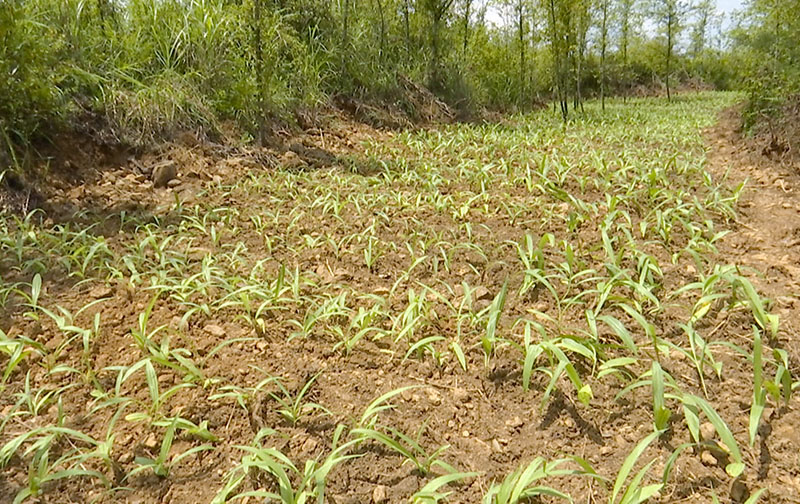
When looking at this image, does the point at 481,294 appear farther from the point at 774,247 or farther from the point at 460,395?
the point at 774,247

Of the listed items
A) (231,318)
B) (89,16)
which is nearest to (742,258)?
(231,318)

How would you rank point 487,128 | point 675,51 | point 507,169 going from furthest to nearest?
1. point 675,51
2. point 487,128
3. point 507,169

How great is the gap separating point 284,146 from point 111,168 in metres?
1.58

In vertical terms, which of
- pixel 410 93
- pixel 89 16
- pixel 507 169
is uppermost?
pixel 89 16

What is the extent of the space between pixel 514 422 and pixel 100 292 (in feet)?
5.75

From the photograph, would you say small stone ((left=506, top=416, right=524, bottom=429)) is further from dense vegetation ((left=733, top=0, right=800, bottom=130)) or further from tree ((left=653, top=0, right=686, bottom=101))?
tree ((left=653, top=0, right=686, bottom=101))

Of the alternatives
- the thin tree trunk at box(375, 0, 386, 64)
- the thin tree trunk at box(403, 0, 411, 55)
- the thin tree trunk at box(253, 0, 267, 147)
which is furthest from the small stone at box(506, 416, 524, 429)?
the thin tree trunk at box(403, 0, 411, 55)

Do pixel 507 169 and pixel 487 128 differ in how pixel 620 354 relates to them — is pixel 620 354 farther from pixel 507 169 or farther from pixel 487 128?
pixel 487 128

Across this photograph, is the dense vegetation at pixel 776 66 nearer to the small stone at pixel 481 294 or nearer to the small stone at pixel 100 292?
the small stone at pixel 481 294

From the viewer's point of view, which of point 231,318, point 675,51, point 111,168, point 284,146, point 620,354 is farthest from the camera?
point 675,51

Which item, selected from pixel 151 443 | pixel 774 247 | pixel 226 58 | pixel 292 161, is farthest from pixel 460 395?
pixel 226 58

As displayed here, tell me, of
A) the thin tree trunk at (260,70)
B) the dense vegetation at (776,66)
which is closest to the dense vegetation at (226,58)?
the thin tree trunk at (260,70)

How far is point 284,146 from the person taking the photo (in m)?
4.59

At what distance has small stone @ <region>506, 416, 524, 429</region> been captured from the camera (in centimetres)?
136
